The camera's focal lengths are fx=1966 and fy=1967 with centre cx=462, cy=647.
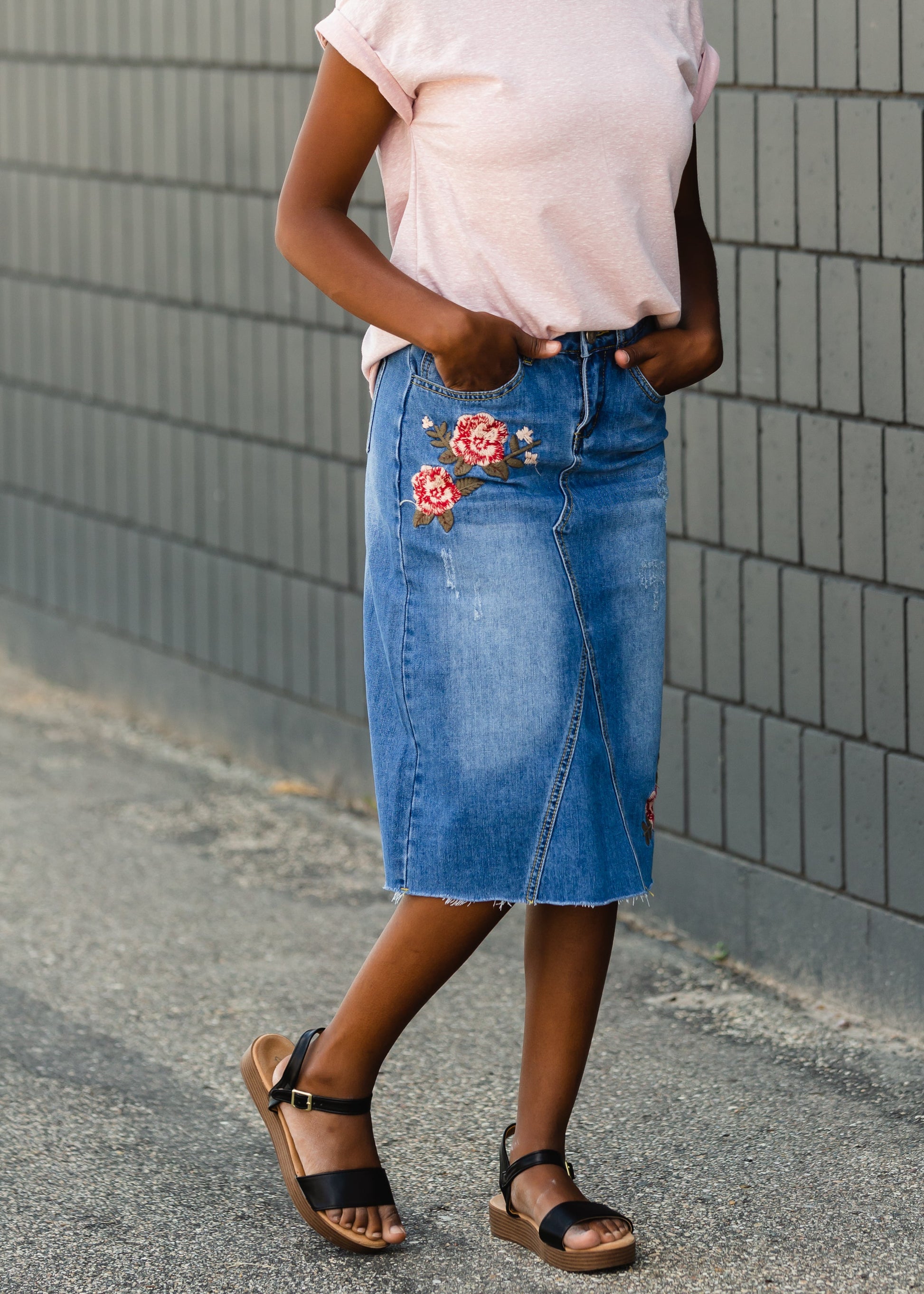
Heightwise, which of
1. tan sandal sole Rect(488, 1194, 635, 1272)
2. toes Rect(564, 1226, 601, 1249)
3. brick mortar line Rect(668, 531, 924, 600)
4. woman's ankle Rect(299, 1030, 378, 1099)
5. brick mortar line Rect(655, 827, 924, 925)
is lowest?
tan sandal sole Rect(488, 1194, 635, 1272)

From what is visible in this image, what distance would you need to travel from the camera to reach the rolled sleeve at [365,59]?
2.70 metres

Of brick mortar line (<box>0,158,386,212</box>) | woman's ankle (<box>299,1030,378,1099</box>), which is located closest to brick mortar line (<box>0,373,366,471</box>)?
brick mortar line (<box>0,158,386,212</box>)

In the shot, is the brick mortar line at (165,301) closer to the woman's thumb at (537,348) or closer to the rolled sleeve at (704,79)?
the rolled sleeve at (704,79)

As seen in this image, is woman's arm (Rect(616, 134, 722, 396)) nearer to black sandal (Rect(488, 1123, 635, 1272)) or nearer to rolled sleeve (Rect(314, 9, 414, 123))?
rolled sleeve (Rect(314, 9, 414, 123))

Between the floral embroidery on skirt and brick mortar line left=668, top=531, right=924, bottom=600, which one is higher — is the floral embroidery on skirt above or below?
above

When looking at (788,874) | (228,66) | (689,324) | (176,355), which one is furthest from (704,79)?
(176,355)

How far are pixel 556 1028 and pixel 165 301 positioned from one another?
11.7ft

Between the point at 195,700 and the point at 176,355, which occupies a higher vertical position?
the point at 176,355

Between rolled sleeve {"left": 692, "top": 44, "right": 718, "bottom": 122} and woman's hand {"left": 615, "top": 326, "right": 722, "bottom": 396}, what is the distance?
1.05 feet

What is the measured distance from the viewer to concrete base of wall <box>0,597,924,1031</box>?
391 centimetres

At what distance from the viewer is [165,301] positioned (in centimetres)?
598

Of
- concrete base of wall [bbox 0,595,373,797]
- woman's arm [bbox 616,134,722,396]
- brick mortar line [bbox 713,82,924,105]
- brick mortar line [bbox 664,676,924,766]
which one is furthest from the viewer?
concrete base of wall [bbox 0,595,373,797]

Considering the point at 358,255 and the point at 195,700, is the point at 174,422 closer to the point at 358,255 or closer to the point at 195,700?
the point at 195,700

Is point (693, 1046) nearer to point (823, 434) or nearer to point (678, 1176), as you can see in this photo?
point (678, 1176)
